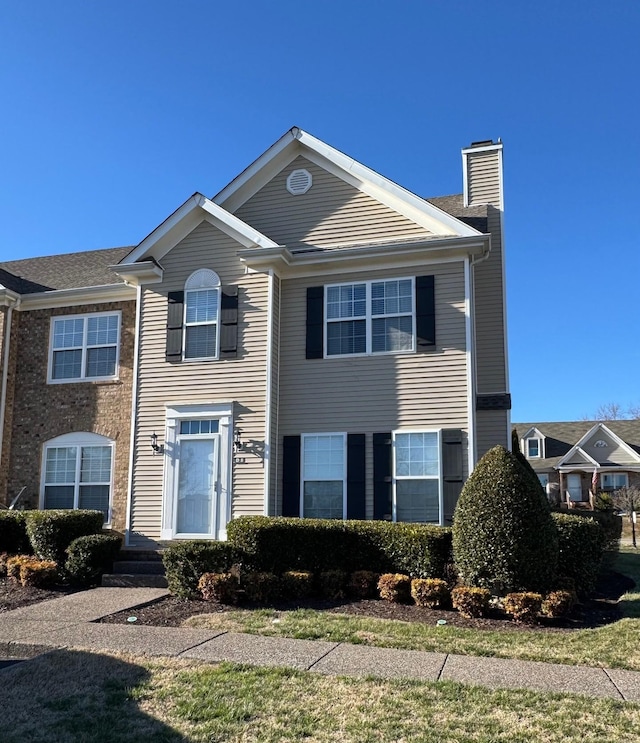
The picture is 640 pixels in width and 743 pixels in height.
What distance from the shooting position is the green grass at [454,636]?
705cm

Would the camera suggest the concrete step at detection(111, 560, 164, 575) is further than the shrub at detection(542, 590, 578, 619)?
Yes

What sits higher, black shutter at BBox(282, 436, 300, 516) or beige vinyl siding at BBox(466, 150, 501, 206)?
beige vinyl siding at BBox(466, 150, 501, 206)

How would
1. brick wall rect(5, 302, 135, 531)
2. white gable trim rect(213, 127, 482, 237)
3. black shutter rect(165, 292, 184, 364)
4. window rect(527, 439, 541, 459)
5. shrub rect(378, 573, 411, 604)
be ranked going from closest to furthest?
1. shrub rect(378, 573, 411, 604)
2. white gable trim rect(213, 127, 482, 237)
3. black shutter rect(165, 292, 184, 364)
4. brick wall rect(5, 302, 135, 531)
5. window rect(527, 439, 541, 459)

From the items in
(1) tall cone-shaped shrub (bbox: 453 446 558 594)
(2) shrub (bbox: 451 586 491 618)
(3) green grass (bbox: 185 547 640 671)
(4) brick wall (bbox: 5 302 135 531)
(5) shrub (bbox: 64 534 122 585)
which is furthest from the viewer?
(4) brick wall (bbox: 5 302 135 531)

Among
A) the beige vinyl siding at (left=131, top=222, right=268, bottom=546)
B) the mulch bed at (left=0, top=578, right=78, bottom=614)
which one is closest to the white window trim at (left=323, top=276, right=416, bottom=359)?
the beige vinyl siding at (left=131, top=222, right=268, bottom=546)

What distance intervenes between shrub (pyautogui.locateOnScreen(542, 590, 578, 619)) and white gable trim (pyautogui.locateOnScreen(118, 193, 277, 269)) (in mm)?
8107

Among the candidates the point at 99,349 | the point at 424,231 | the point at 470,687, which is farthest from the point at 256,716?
the point at 99,349

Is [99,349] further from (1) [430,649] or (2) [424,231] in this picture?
(1) [430,649]

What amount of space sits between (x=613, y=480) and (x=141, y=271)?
3095 centimetres

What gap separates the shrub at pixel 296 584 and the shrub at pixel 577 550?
363 cm

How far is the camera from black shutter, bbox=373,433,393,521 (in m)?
12.5

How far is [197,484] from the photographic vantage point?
13242 mm

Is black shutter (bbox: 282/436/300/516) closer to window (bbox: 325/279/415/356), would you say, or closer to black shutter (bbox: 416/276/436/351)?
window (bbox: 325/279/415/356)

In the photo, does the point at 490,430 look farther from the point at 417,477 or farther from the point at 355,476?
the point at 355,476
